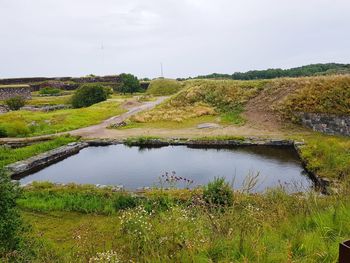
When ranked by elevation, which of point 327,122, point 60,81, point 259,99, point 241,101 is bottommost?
point 327,122

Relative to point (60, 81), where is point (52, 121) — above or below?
below

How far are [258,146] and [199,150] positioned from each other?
292 cm

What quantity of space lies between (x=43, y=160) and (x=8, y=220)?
36.4 ft

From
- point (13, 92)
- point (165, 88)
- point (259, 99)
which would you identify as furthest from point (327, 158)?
point (13, 92)

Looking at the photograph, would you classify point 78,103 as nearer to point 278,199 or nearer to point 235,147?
point 235,147

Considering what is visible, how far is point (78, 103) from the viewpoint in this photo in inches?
1425

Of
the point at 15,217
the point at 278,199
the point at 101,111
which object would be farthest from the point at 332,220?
the point at 101,111

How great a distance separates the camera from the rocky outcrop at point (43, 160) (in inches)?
577

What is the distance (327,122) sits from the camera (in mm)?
19641

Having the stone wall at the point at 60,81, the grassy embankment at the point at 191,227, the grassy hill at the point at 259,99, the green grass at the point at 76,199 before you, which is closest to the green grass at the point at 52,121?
the grassy hill at the point at 259,99

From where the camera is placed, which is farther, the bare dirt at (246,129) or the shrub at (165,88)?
A: the shrub at (165,88)

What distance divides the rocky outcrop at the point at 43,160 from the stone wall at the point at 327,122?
1301cm

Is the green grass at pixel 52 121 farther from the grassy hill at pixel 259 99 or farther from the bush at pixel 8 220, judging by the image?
the bush at pixel 8 220

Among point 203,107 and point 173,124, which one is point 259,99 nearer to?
point 203,107
